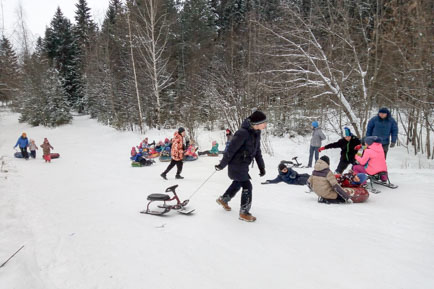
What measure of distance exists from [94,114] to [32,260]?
32.4m

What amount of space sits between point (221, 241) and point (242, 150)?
1.41m

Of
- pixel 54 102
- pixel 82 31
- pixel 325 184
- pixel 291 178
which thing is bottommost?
pixel 291 178

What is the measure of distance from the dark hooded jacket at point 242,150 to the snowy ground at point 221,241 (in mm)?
841

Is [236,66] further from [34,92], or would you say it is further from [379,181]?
[34,92]

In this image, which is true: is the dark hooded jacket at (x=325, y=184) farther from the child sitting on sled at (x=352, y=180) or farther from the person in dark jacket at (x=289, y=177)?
the person in dark jacket at (x=289, y=177)

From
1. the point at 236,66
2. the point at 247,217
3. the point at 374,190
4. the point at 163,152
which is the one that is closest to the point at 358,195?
the point at 374,190

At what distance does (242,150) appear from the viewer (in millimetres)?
4254

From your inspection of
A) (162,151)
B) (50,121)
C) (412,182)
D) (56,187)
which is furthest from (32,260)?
(50,121)

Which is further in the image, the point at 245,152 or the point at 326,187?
the point at 326,187

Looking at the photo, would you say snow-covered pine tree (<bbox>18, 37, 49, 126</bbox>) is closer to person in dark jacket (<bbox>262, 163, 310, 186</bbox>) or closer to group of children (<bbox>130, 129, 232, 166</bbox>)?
group of children (<bbox>130, 129, 232, 166</bbox>)

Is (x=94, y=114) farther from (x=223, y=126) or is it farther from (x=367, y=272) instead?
(x=367, y=272)

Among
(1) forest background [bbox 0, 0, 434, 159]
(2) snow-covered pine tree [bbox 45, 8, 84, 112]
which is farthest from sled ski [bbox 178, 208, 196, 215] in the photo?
(2) snow-covered pine tree [bbox 45, 8, 84, 112]

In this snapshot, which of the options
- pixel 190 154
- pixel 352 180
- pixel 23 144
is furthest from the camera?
pixel 23 144

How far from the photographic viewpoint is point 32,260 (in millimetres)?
3219
